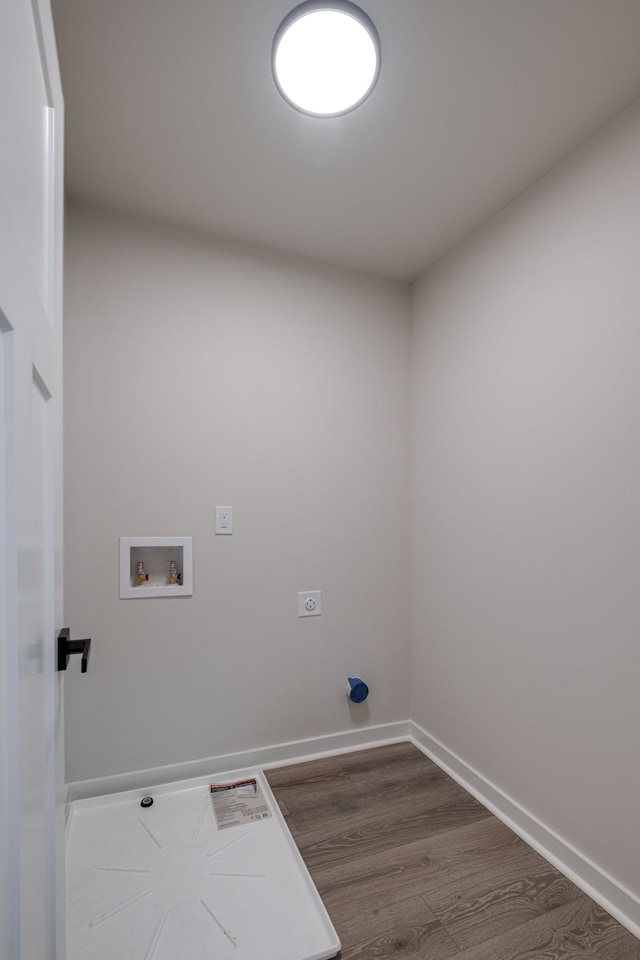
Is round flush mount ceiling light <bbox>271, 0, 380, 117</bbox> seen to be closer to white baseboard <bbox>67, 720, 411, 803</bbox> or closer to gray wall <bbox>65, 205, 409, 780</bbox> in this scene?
gray wall <bbox>65, 205, 409, 780</bbox>

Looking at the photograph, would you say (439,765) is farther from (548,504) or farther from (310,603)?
(548,504)

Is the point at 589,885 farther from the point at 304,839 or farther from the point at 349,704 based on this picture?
the point at 349,704

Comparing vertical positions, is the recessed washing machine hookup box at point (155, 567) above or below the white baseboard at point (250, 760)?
above

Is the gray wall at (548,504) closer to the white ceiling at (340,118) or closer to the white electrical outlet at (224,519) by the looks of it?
the white ceiling at (340,118)

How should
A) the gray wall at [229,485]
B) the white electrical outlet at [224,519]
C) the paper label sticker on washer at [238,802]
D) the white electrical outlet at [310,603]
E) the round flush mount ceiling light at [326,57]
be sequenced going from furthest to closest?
the white electrical outlet at [310,603] < the white electrical outlet at [224,519] < the gray wall at [229,485] < the paper label sticker on washer at [238,802] < the round flush mount ceiling light at [326,57]

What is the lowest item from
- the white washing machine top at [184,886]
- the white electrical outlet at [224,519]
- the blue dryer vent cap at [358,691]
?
the white washing machine top at [184,886]

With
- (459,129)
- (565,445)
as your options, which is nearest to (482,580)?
(565,445)

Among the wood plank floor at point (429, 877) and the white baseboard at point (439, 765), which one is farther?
the white baseboard at point (439, 765)

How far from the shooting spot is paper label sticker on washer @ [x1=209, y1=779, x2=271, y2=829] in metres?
1.69

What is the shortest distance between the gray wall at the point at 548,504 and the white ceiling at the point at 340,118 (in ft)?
0.63

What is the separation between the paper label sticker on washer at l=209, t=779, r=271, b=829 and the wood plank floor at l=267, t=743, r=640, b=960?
0.26ft

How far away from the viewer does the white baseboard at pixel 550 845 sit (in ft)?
4.26

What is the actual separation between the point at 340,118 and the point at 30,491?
4.81ft

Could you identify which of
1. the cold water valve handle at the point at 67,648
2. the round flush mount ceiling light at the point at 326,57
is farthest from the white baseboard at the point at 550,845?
the round flush mount ceiling light at the point at 326,57
